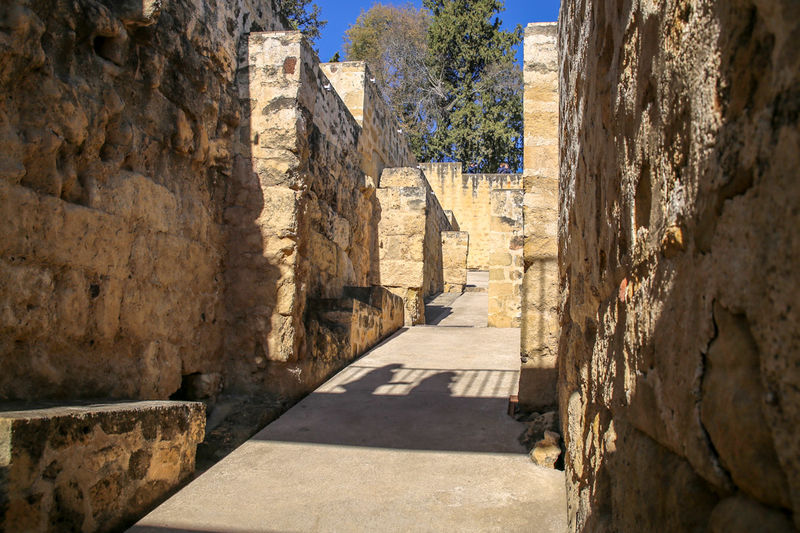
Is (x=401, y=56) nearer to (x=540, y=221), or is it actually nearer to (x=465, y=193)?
(x=465, y=193)

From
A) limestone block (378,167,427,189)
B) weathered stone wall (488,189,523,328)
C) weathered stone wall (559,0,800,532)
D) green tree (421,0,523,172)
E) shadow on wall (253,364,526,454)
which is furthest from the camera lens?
green tree (421,0,523,172)

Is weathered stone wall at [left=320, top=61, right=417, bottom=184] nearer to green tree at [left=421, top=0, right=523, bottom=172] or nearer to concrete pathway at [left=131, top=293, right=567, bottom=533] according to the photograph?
concrete pathway at [left=131, top=293, right=567, bottom=533]

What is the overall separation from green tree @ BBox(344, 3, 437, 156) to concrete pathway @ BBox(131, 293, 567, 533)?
930 inches

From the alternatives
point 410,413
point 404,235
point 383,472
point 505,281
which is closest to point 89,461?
point 383,472

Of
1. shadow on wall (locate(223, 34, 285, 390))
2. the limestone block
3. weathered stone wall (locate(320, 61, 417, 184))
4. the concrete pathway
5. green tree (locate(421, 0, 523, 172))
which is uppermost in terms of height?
green tree (locate(421, 0, 523, 172))

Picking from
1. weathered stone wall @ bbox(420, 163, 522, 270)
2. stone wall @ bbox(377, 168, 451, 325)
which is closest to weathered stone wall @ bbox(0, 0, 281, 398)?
stone wall @ bbox(377, 168, 451, 325)

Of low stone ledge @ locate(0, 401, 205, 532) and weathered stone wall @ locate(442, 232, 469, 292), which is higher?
weathered stone wall @ locate(442, 232, 469, 292)

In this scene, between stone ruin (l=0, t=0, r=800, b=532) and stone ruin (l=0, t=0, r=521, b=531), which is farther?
stone ruin (l=0, t=0, r=521, b=531)

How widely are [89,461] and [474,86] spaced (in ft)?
87.3

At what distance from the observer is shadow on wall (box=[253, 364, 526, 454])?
345 cm

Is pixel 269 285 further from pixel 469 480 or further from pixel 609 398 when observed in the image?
pixel 609 398

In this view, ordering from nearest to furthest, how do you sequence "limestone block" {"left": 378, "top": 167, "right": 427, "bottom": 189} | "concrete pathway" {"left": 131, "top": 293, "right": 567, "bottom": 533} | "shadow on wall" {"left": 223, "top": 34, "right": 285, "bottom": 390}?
"concrete pathway" {"left": 131, "top": 293, "right": 567, "bottom": 533}, "shadow on wall" {"left": 223, "top": 34, "right": 285, "bottom": 390}, "limestone block" {"left": 378, "top": 167, "right": 427, "bottom": 189}

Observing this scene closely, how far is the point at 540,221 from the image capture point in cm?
405

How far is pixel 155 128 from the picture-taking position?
321cm
